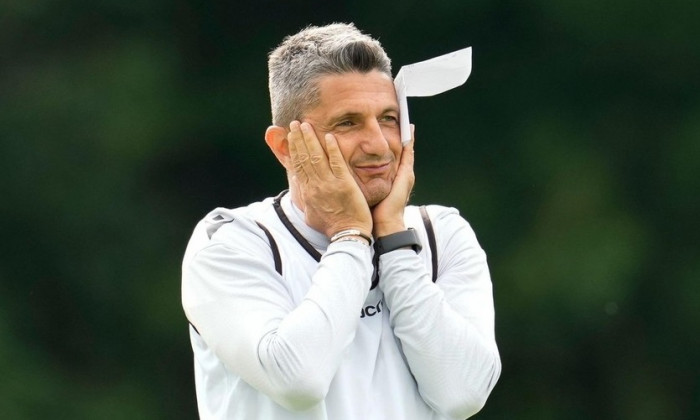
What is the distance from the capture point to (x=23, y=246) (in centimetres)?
1133

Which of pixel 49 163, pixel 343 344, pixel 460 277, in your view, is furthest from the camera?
pixel 49 163

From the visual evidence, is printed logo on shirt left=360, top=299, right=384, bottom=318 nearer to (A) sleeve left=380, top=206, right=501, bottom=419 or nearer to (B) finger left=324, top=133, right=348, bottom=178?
(A) sleeve left=380, top=206, right=501, bottom=419

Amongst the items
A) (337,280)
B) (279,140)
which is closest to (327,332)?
(337,280)

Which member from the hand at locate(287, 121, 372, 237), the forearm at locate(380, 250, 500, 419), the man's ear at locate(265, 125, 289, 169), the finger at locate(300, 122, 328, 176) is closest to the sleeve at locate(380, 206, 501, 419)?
the forearm at locate(380, 250, 500, 419)

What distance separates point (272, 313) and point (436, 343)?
1.20 ft

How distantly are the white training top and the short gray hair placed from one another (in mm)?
293

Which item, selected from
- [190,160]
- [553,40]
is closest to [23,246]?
[190,160]

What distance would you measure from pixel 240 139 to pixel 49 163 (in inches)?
48.2

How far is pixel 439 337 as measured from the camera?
12.7 ft

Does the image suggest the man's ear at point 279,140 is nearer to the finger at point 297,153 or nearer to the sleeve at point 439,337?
the finger at point 297,153

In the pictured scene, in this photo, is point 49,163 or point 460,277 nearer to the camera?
point 460,277

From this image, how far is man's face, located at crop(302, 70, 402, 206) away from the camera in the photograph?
158 inches

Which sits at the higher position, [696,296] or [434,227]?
[434,227]

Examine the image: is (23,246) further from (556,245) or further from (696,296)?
(696,296)
